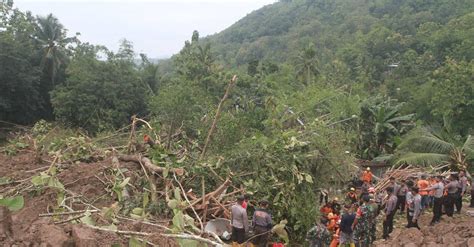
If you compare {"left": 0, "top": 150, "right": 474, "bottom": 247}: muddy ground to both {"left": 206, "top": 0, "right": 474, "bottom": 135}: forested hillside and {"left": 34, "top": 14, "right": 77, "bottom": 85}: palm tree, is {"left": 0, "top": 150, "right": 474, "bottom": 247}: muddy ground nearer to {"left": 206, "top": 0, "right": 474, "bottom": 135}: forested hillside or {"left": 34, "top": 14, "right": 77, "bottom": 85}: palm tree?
{"left": 206, "top": 0, "right": 474, "bottom": 135}: forested hillside

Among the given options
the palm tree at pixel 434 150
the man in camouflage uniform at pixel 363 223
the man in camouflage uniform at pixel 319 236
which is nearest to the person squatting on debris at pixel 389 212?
the man in camouflage uniform at pixel 363 223

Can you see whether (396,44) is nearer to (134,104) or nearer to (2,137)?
(134,104)

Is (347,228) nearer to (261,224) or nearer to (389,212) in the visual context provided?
(261,224)

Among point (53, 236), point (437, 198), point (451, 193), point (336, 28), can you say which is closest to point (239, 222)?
point (53, 236)

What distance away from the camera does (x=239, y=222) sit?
7359 millimetres

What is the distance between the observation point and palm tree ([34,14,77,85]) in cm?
2850

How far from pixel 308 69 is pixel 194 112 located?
Result: 21.2 metres

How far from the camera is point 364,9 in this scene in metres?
75.2

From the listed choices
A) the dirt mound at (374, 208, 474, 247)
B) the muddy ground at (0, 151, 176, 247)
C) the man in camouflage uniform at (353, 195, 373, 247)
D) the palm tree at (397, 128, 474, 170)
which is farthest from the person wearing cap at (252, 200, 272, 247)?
the palm tree at (397, 128, 474, 170)

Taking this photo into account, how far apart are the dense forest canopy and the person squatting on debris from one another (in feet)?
4.82

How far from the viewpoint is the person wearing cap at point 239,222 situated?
7340 millimetres

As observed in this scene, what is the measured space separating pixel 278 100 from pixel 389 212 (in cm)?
900

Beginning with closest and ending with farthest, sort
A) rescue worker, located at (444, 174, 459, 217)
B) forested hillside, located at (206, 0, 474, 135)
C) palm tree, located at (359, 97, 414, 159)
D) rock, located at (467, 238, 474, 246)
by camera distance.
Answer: rock, located at (467, 238, 474, 246), rescue worker, located at (444, 174, 459, 217), palm tree, located at (359, 97, 414, 159), forested hillside, located at (206, 0, 474, 135)

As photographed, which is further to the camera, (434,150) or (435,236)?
(434,150)
